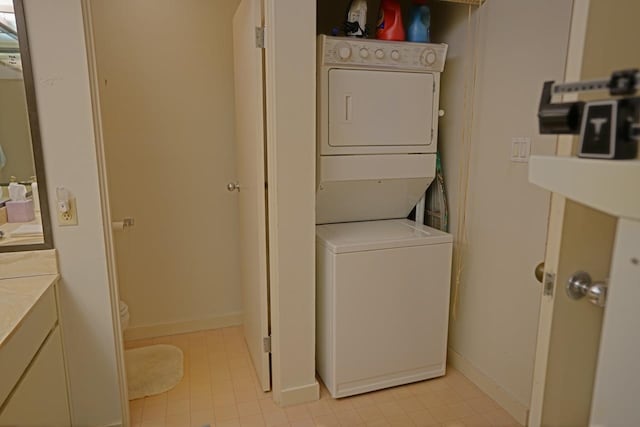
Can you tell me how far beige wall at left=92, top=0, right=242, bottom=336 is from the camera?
232cm

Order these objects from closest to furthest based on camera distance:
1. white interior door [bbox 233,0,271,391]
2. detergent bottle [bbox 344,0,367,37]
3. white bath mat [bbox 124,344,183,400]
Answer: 1. white interior door [bbox 233,0,271,391]
2. detergent bottle [bbox 344,0,367,37]
3. white bath mat [bbox 124,344,183,400]

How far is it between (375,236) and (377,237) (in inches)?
0.8

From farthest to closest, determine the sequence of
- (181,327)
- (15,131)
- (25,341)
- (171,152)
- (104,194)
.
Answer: (181,327)
(171,152)
(104,194)
(15,131)
(25,341)

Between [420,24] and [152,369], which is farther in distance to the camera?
[152,369]

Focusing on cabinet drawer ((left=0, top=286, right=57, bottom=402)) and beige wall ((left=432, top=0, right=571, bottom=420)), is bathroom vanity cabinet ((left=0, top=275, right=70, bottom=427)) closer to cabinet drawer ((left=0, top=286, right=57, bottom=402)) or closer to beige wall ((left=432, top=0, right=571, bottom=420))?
cabinet drawer ((left=0, top=286, right=57, bottom=402))

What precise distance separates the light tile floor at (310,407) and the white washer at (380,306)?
9 centimetres

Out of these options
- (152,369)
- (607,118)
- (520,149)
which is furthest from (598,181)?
(152,369)

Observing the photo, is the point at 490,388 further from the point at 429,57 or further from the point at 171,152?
the point at 171,152

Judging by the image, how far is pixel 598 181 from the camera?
56 centimetres

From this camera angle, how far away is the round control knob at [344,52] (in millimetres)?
1825

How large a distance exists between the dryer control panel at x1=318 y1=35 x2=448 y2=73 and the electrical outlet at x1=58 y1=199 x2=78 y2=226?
121 centimetres

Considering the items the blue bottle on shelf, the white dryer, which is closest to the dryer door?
the white dryer

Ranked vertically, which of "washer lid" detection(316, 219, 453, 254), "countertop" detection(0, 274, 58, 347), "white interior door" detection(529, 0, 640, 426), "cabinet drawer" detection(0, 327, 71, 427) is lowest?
"cabinet drawer" detection(0, 327, 71, 427)

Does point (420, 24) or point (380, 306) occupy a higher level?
point (420, 24)
